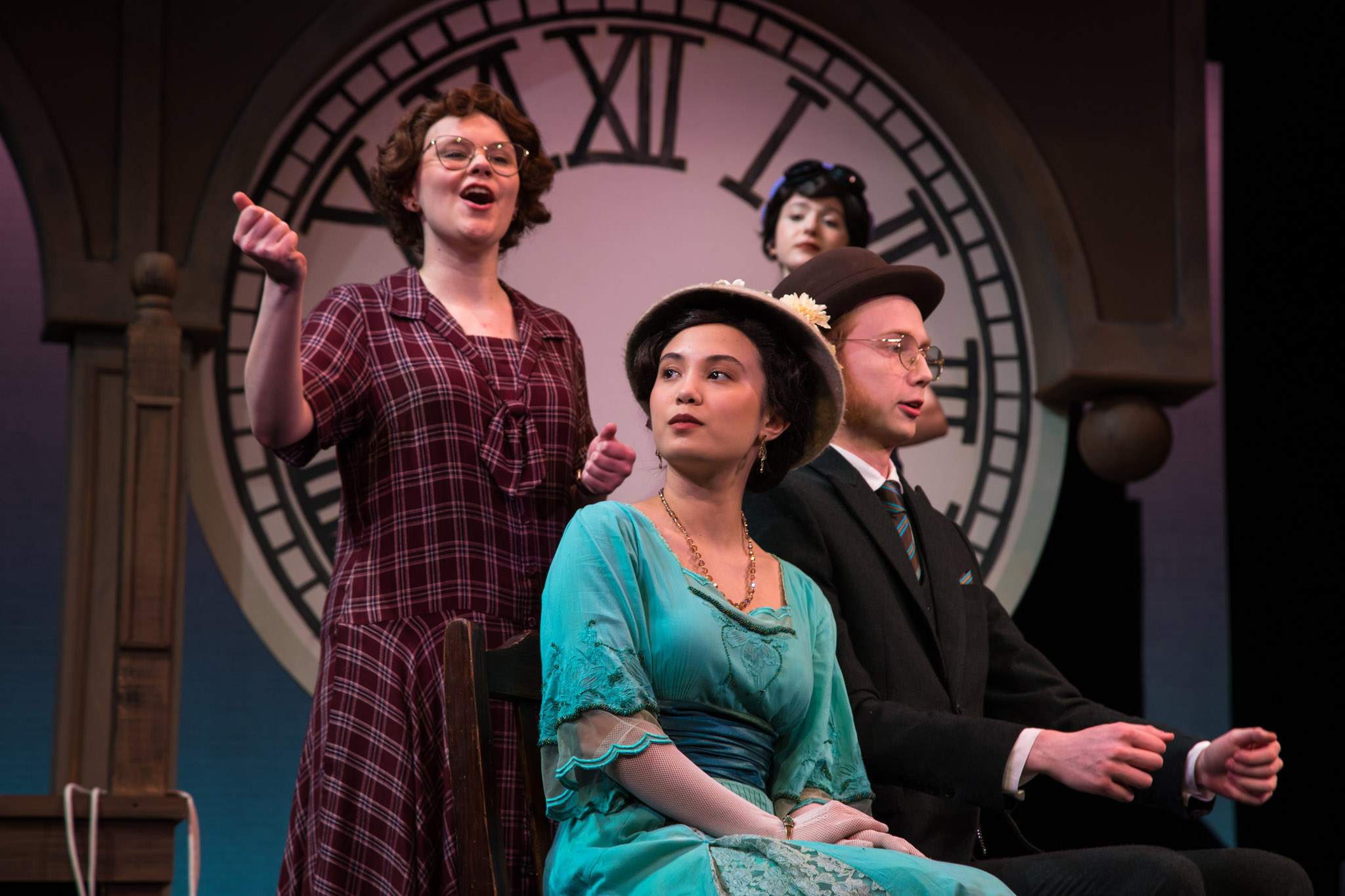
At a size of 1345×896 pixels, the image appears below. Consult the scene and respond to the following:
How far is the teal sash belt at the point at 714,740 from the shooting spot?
1813 mm

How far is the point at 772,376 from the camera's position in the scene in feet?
6.74

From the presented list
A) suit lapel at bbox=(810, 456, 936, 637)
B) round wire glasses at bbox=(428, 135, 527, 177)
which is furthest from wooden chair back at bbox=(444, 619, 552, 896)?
round wire glasses at bbox=(428, 135, 527, 177)

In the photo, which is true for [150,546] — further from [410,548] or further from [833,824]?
[833,824]

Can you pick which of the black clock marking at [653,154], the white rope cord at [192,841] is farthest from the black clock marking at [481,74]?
the white rope cord at [192,841]

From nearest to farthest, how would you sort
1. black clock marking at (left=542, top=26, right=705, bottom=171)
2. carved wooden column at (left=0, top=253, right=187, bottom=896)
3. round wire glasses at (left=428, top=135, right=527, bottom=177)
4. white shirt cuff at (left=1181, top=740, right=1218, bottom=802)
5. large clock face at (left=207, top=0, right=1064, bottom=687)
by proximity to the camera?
white shirt cuff at (left=1181, top=740, right=1218, bottom=802), round wire glasses at (left=428, top=135, right=527, bottom=177), carved wooden column at (left=0, top=253, right=187, bottom=896), large clock face at (left=207, top=0, right=1064, bottom=687), black clock marking at (left=542, top=26, right=705, bottom=171)

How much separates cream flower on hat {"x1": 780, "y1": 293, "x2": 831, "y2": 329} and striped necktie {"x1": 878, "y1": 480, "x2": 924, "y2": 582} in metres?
0.26

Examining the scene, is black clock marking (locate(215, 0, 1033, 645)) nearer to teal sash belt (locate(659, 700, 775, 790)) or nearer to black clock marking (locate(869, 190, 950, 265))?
black clock marking (locate(869, 190, 950, 265))

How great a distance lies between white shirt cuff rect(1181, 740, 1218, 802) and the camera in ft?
6.57

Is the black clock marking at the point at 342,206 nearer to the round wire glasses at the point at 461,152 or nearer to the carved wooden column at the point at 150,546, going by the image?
the carved wooden column at the point at 150,546

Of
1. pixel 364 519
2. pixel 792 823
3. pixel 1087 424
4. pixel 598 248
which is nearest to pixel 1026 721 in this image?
pixel 792 823

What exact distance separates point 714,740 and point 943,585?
541 mm

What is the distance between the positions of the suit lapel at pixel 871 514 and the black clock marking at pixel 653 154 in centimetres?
144

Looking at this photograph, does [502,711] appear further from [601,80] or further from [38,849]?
[601,80]

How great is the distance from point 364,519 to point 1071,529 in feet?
6.57
